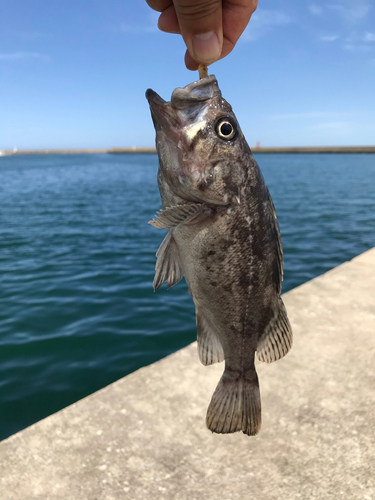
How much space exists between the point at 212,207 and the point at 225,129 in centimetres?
47

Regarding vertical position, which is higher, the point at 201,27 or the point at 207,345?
the point at 201,27

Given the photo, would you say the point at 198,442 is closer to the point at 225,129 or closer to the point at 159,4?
the point at 225,129

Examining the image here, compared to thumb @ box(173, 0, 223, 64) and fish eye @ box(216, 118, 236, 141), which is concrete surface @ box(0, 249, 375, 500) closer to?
fish eye @ box(216, 118, 236, 141)

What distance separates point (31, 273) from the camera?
1171 centimetres

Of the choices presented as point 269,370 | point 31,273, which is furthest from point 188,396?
point 31,273

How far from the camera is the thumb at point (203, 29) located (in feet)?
7.11

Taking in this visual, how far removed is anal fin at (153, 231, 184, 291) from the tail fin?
80 cm

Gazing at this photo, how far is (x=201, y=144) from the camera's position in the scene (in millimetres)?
2291

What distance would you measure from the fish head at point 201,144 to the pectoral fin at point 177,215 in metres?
0.09

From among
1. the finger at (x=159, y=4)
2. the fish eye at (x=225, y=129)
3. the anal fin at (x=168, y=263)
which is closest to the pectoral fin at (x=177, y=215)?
the anal fin at (x=168, y=263)

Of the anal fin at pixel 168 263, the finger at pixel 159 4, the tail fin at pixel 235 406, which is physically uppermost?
the finger at pixel 159 4

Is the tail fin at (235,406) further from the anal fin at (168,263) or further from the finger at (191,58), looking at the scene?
the finger at (191,58)

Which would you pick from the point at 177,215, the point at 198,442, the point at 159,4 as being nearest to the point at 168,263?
the point at 177,215

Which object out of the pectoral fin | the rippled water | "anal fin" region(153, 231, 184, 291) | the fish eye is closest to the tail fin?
"anal fin" region(153, 231, 184, 291)
